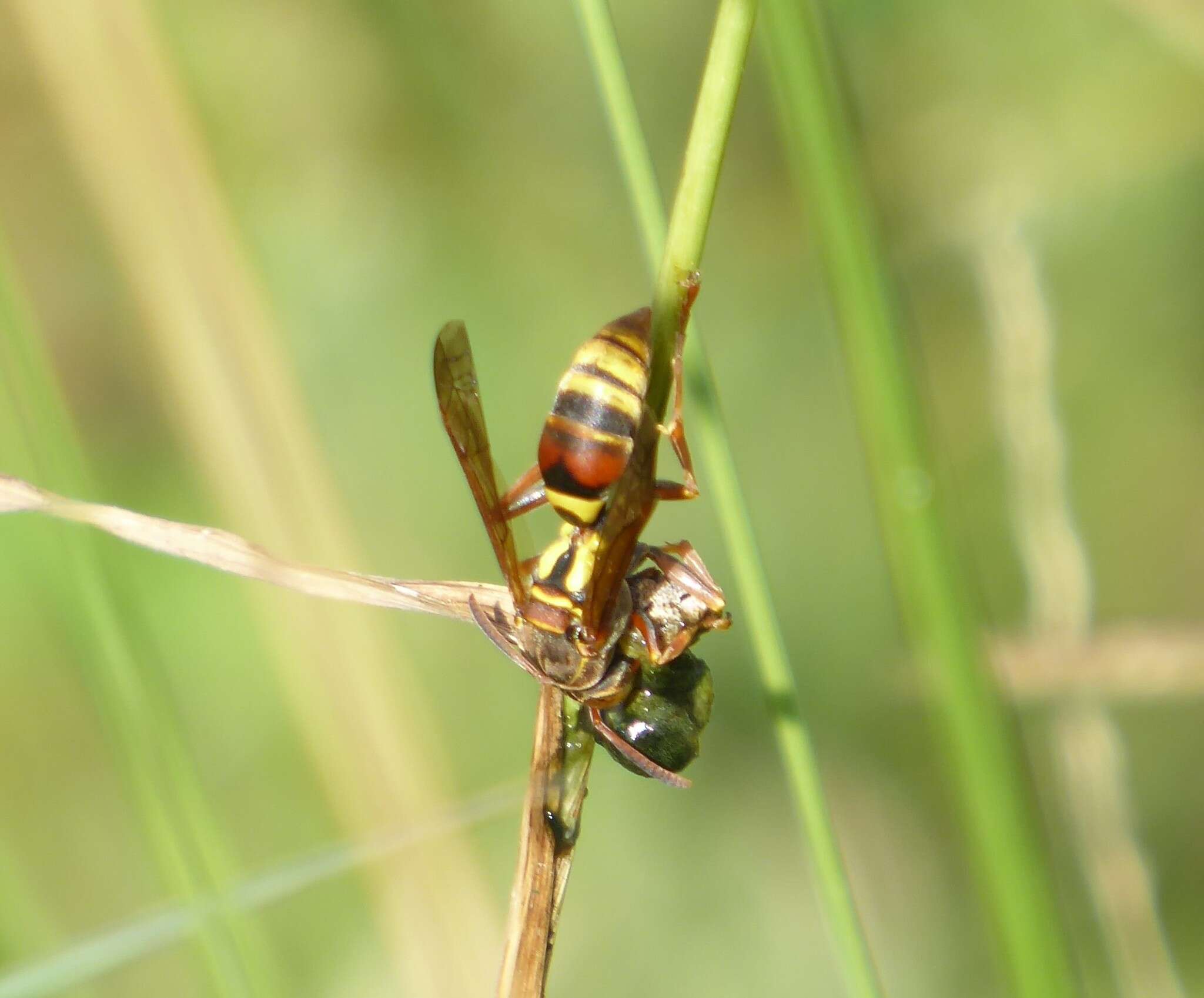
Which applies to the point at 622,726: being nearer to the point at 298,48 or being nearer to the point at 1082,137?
the point at 1082,137

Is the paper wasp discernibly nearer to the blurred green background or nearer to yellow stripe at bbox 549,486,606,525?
yellow stripe at bbox 549,486,606,525

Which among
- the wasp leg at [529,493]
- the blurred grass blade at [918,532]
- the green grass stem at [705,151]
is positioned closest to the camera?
the blurred grass blade at [918,532]

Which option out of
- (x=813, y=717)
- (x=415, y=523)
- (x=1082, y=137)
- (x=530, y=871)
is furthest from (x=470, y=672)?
(x=1082, y=137)

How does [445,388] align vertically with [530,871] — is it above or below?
above

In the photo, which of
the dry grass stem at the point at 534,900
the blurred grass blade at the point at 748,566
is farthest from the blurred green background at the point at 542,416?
the blurred grass blade at the point at 748,566

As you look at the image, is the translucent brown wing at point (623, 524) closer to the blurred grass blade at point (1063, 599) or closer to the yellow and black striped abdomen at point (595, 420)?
the yellow and black striped abdomen at point (595, 420)

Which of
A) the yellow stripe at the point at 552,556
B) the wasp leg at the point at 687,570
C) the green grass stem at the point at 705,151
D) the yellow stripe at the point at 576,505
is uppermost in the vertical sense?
the green grass stem at the point at 705,151

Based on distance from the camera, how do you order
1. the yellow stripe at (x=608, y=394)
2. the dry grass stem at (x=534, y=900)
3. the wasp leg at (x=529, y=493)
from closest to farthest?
A: the dry grass stem at (x=534, y=900), the yellow stripe at (x=608, y=394), the wasp leg at (x=529, y=493)
